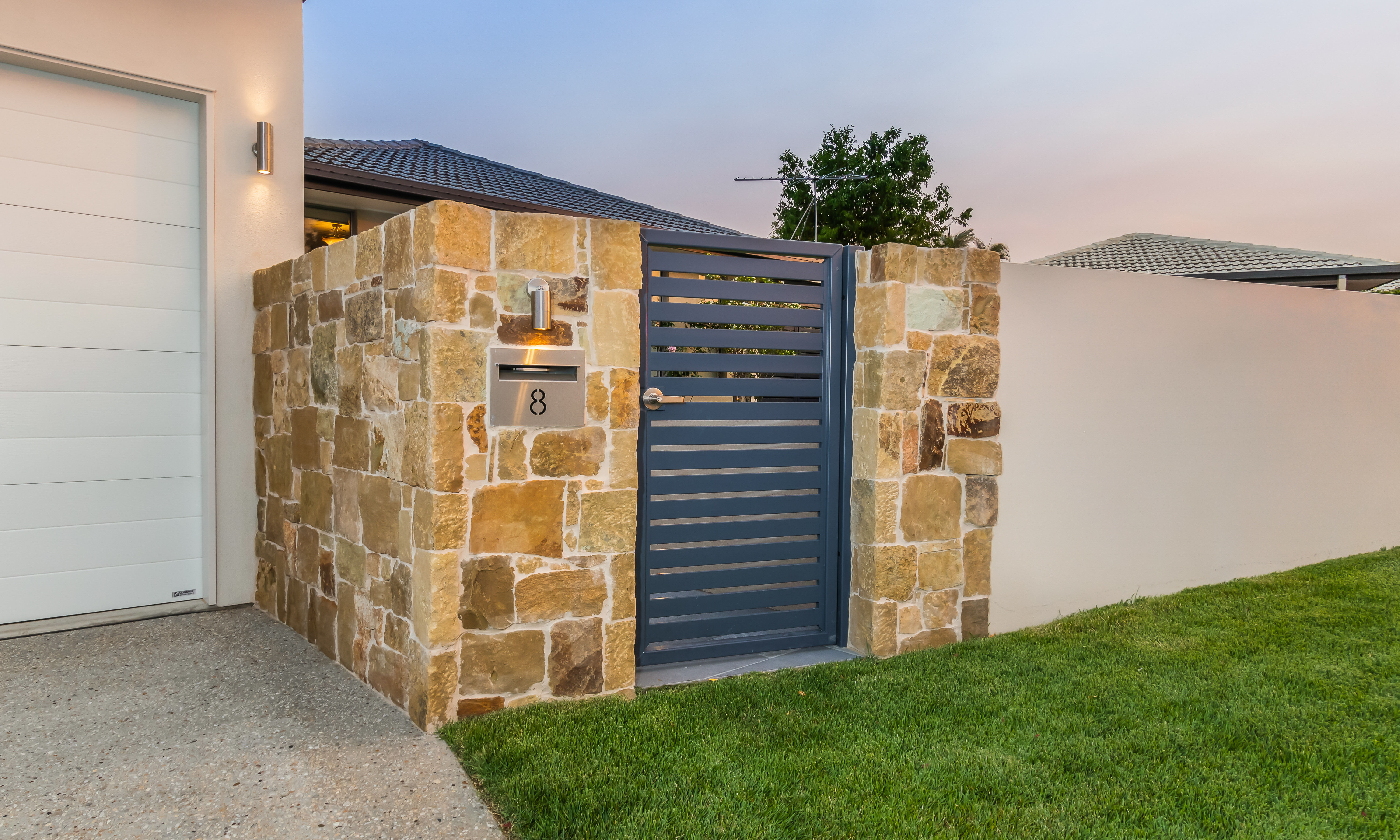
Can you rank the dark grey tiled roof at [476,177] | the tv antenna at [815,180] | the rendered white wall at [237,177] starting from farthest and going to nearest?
the tv antenna at [815,180]
the dark grey tiled roof at [476,177]
the rendered white wall at [237,177]

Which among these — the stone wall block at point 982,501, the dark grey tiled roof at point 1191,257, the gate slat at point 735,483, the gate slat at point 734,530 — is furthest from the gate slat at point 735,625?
the dark grey tiled roof at point 1191,257

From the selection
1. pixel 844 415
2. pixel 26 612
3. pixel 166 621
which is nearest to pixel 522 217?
pixel 844 415

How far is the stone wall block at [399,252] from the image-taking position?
311 cm

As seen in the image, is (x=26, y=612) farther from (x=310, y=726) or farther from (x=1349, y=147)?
(x=1349, y=147)

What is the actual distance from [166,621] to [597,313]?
322cm

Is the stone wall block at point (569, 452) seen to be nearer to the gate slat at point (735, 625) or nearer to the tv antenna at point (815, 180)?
the gate slat at point (735, 625)

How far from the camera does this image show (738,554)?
4.02 meters

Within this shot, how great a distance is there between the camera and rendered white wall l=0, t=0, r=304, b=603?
4.53 meters

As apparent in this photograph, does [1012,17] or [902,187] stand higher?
[902,187]

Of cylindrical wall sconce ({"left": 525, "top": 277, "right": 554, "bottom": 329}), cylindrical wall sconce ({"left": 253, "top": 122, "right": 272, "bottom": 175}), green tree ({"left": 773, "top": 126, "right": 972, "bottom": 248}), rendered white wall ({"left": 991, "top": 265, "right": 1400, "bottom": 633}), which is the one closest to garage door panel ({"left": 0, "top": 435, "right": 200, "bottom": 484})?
cylindrical wall sconce ({"left": 253, "top": 122, "right": 272, "bottom": 175})

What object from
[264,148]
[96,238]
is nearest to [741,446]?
[264,148]

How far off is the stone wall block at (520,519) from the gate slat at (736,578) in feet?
2.44

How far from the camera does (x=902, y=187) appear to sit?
30266 mm

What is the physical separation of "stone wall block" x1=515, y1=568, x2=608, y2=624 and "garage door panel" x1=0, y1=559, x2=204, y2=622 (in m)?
2.73
